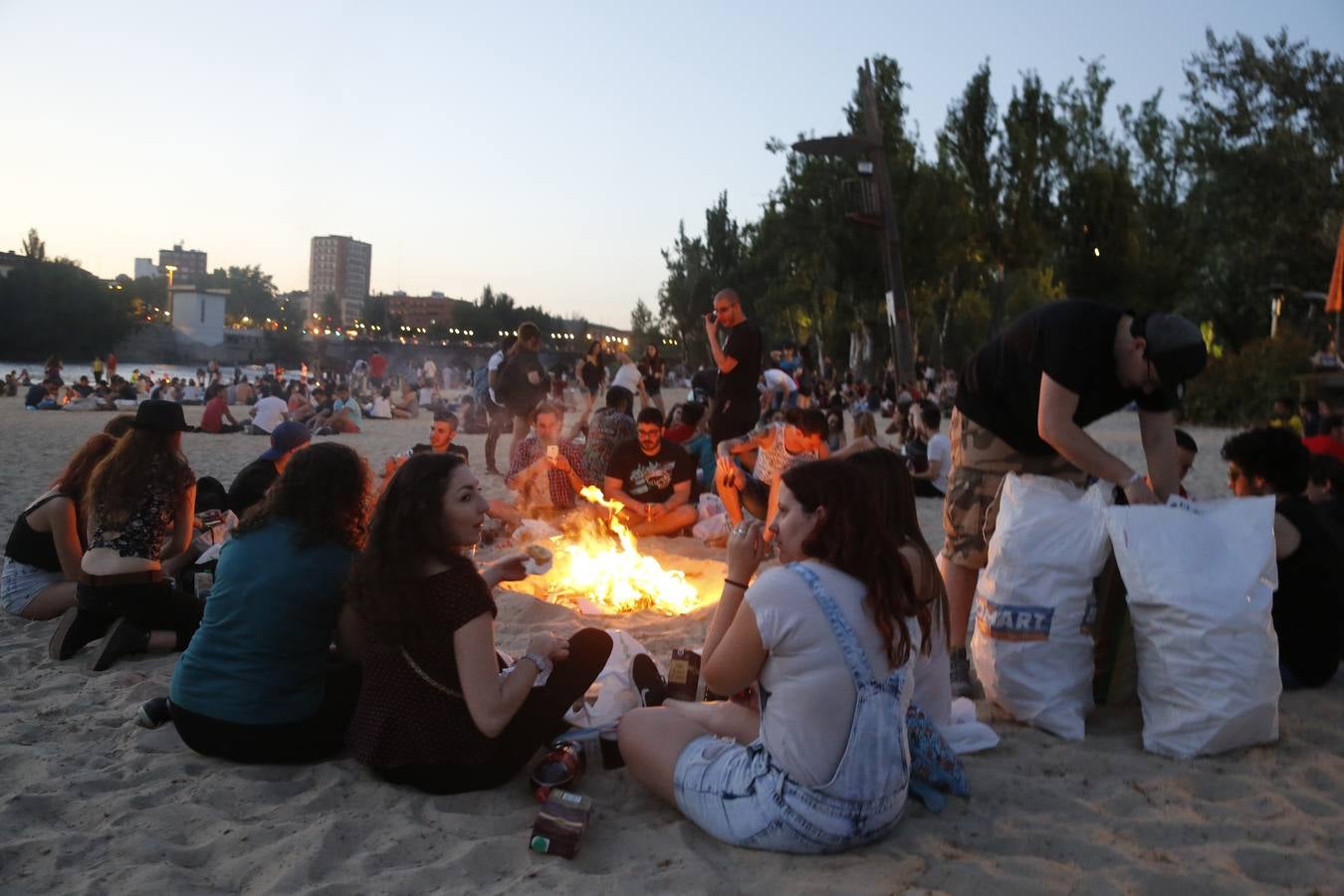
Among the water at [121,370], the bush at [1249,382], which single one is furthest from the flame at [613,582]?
the water at [121,370]

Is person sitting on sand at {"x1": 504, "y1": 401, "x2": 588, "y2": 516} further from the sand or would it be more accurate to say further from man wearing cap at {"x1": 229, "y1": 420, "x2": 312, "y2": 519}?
the sand

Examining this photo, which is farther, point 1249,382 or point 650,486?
point 1249,382

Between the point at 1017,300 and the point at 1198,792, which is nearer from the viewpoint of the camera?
the point at 1198,792

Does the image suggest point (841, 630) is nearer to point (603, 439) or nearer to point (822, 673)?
point (822, 673)

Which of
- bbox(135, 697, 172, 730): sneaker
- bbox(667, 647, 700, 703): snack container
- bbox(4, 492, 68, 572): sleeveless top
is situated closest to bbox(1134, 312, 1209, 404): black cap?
bbox(667, 647, 700, 703): snack container

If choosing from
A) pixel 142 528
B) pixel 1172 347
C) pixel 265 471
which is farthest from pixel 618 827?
pixel 265 471

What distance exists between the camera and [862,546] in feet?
8.82

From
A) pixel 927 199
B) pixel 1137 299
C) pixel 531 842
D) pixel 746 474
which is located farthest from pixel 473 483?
pixel 1137 299

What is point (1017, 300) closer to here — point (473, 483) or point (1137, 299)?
point (1137, 299)

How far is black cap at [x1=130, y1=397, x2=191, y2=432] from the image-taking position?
171 inches

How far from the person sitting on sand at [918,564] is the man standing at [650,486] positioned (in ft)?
15.4

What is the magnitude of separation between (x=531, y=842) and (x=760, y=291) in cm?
4714

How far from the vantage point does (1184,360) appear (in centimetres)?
356

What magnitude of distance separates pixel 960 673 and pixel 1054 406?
49.9 inches
